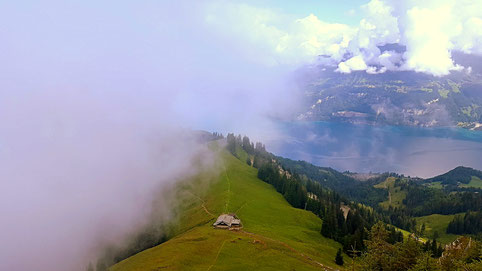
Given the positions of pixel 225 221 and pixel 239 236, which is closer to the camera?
pixel 239 236

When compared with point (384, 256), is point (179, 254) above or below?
below

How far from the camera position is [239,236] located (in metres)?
76.6

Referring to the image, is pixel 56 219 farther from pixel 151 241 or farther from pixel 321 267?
pixel 321 267

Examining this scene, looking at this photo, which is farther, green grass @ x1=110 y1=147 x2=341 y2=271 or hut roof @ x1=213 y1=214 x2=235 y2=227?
hut roof @ x1=213 y1=214 x2=235 y2=227

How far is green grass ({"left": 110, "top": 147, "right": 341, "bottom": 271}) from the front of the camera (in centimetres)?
6181

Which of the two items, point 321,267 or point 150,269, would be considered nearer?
point 150,269

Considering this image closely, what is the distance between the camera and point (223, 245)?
68750mm

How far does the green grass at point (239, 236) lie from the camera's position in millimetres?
61812

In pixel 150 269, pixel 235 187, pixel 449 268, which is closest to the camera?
pixel 449 268

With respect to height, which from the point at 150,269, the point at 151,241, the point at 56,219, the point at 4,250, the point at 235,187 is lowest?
the point at 4,250

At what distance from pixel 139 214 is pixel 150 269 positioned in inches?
3541

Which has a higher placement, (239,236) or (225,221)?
(225,221)

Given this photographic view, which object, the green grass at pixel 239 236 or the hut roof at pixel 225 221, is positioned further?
the hut roof at pixel 225 221

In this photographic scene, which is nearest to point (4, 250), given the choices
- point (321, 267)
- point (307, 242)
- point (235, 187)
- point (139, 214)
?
point (139, 214)
